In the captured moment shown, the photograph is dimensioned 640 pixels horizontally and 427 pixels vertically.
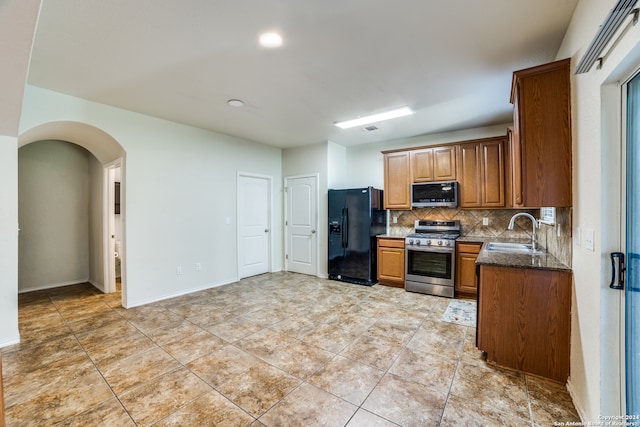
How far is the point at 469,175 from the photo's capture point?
4.20m

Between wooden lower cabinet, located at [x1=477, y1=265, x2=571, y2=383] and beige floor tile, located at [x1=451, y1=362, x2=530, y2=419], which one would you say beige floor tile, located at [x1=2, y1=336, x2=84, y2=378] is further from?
wooden lower cabinet, located at [x1=477, y1=265, x2=571, y2=383]

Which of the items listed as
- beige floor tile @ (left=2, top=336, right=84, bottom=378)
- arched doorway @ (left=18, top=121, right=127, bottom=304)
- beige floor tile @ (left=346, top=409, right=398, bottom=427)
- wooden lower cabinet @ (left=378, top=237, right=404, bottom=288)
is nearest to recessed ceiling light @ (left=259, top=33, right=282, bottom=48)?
arched doorway @ (left=18, top=121, right=127, bottom=304)

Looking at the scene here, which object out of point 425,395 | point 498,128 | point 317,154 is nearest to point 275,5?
point 425,395

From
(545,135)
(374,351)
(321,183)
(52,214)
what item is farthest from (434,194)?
(52,214)

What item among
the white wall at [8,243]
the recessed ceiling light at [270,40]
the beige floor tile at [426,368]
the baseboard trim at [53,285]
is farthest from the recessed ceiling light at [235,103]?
the baseboard trim at [53,285]

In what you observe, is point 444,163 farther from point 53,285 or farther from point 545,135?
point 53,285

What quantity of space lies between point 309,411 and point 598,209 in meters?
2.01

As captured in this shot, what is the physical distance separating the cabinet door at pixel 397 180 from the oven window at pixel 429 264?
88cm

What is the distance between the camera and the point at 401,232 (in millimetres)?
5062

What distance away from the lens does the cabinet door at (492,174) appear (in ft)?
13.0

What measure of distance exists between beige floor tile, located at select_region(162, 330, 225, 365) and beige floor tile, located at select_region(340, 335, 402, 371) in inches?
48.1

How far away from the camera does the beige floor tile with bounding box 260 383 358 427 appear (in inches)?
64.1

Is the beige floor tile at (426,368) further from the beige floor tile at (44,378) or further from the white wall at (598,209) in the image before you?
the beige floor tile at (44,378)

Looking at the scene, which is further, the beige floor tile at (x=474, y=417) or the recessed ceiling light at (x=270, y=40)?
the recessed ceiling light at (x=270, y=40)
